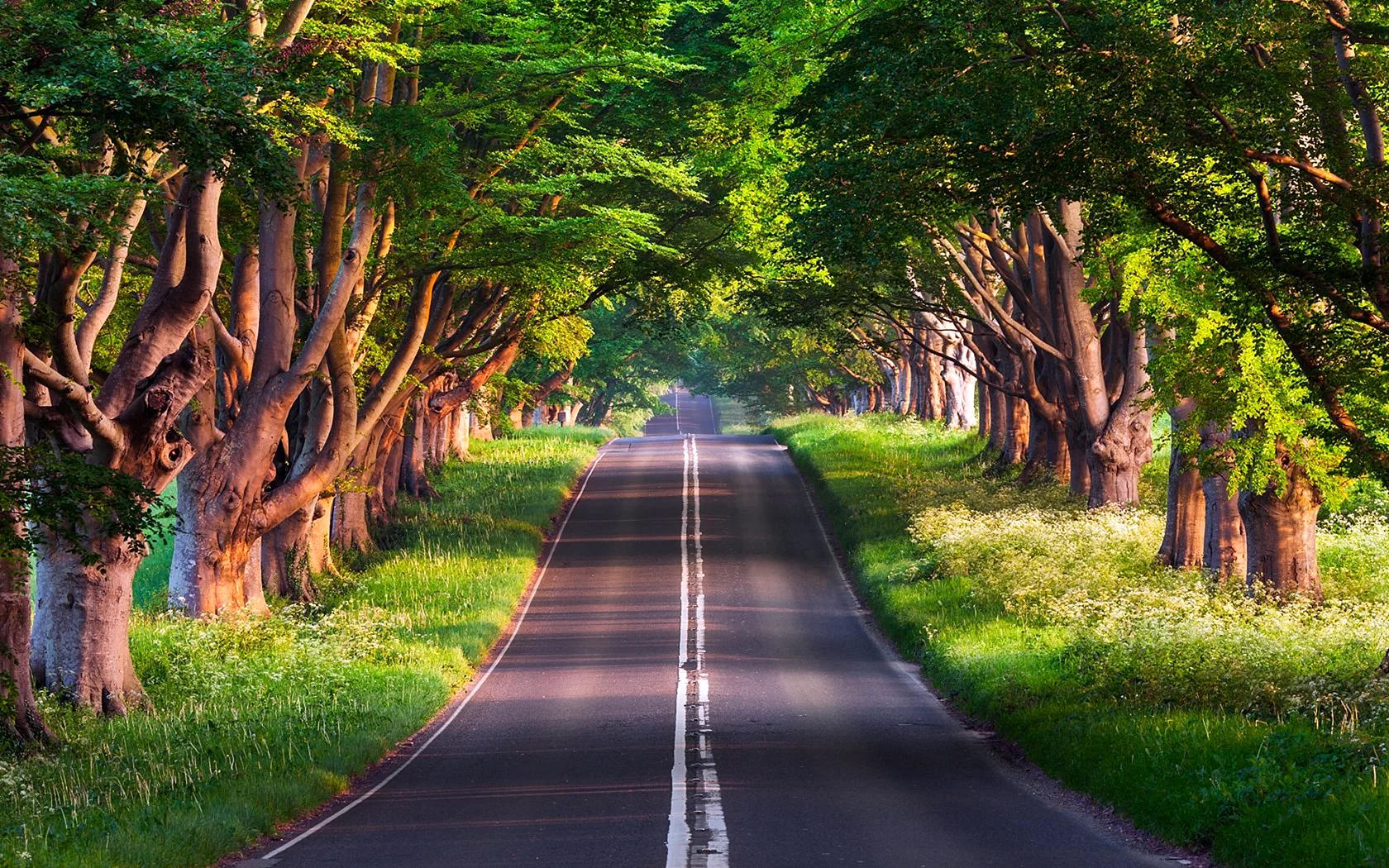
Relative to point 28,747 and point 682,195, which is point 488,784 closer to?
point 28,747

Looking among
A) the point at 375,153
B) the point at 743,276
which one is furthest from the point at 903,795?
the point at 743,276

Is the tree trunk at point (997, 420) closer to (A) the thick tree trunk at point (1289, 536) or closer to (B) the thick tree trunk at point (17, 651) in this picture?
(A) the thick tree trunk at point (1289, 536)

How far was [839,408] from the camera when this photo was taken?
99.1 metres

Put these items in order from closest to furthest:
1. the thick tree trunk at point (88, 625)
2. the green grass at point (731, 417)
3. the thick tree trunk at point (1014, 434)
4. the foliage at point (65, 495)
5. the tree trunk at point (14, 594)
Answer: the foliage at point (65, 495) → the tree trunk at point (14, 594) → the thick tree trunk at point (88, 625) → the thick tree trunk at point (1014, 434) → the green grass at point (731, 417)

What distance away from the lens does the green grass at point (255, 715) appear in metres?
11.8

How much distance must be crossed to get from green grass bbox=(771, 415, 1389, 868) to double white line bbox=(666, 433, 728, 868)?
3.46 meters

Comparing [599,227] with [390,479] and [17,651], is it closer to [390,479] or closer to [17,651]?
[17,651]

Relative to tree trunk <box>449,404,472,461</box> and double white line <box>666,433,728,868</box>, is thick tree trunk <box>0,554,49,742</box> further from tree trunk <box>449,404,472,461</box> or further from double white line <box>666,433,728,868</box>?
tree trunk <box>449,404,472,461</box>

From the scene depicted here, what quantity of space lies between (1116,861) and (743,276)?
892 inches

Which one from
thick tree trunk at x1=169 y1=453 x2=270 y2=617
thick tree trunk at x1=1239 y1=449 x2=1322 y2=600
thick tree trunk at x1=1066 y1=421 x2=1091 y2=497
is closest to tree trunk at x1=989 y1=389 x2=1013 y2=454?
thick tree trunk at x1=1066 y1=421 x2=1091 y2=497

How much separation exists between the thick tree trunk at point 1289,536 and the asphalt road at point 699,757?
5287 mm

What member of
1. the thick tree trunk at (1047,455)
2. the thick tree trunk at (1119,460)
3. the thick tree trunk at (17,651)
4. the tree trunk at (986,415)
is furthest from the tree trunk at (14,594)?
the tree trunk at (986,415)

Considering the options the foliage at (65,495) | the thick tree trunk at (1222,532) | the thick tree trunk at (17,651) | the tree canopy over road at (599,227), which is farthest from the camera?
the thick tree trunk at (1222,532)

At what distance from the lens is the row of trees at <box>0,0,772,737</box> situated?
11805 millimetres
